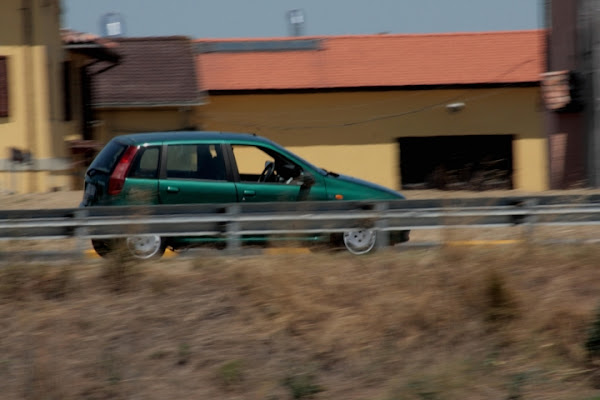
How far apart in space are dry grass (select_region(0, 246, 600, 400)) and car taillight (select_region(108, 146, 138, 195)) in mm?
1618

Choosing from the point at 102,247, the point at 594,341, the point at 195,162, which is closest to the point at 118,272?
the point at 102,247

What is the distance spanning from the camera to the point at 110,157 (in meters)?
12.3

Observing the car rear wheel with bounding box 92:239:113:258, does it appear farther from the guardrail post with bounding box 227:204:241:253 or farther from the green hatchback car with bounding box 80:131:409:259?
the guardrail post with bounding box 227:204:241:253

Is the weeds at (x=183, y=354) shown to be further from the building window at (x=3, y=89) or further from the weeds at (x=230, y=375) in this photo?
the building window at (x=3, y=89)

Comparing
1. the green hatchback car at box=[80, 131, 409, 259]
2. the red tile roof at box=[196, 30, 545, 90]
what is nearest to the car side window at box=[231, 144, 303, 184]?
the green hatchback car at box=[80, 131, 409, 259]

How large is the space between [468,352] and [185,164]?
14.4 ft

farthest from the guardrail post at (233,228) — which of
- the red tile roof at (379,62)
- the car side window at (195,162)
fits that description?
the red tile roof at (379,62)

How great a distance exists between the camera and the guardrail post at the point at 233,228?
38.0ft

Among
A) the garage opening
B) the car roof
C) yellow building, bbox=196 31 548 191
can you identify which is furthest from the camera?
the garage opening

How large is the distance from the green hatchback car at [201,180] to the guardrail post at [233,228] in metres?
0.19

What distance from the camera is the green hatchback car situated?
1207cm

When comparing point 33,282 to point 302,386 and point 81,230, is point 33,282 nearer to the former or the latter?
point 81,230

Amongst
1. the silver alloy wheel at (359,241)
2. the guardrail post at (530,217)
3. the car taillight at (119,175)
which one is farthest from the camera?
the car taillight at (119,175)

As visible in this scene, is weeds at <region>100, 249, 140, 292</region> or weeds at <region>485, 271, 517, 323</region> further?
weeds at <region>100, 249, 140, 292</region>
